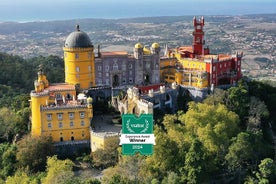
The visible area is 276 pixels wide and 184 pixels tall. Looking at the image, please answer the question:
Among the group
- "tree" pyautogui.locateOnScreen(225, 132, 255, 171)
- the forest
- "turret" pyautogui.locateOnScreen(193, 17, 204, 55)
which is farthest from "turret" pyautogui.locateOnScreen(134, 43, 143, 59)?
"tree" pyautogui.locateOnScreen(225, 132, 255, 171)

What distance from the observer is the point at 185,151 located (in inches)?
1614

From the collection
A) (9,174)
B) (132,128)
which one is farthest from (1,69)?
(132,128)

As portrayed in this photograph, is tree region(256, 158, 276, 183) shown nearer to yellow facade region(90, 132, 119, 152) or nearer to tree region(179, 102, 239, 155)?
tree region(179, 102, 239, 155)

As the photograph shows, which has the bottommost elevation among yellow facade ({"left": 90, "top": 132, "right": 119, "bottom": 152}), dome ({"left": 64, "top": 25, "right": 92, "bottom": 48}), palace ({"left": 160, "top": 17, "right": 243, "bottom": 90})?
yellow facade ({"left": 90, "top": 132, "right": 119, "bottom": 152})

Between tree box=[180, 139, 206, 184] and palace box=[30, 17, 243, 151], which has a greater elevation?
palace box=[30, 17, 243, 151]

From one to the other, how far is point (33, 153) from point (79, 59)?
14.8m

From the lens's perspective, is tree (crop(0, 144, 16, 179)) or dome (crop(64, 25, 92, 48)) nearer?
tree (crop(0, 144, 16, 179))

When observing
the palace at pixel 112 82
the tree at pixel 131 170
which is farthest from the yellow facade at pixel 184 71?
the tree at pixel 131 170

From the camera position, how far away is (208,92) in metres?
55.3

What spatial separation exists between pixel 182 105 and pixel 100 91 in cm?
1053

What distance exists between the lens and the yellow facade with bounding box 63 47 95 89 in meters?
54.2

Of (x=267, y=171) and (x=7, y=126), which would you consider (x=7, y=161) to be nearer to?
(x=7, y=126)

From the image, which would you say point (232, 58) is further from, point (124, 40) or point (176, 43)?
point (124, 40)

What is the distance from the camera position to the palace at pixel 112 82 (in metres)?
47.6
